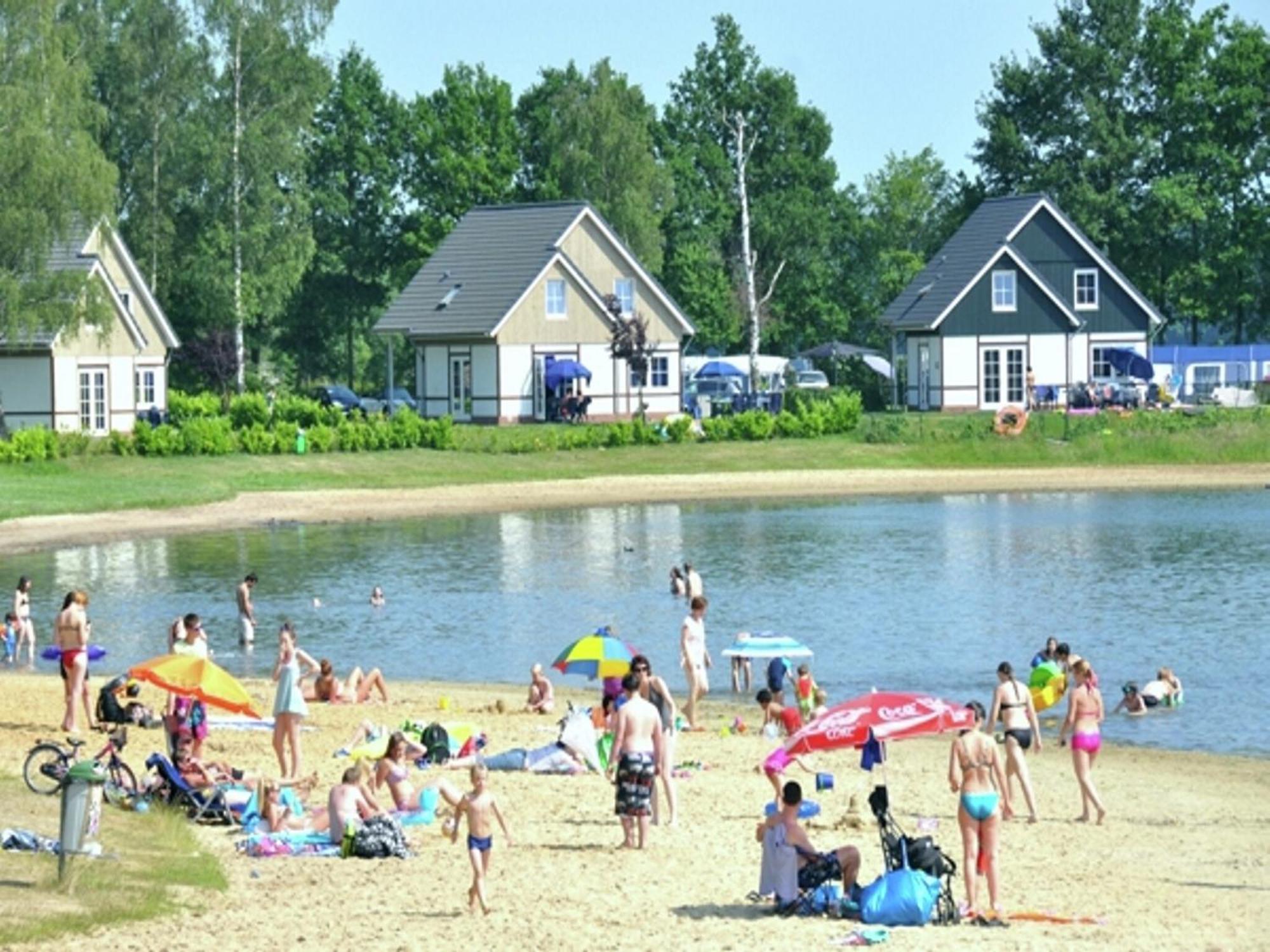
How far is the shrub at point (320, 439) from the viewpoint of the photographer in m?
67.1

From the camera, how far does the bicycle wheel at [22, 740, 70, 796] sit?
881 inches

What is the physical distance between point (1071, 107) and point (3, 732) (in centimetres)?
7418

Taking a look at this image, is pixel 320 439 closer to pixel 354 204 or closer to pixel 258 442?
pixel 258 442

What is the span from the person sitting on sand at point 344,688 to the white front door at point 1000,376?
54.6m

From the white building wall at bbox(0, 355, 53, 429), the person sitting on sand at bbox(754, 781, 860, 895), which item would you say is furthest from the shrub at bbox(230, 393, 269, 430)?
the person sitting on sand at bbox(754, 781, 860, 895)

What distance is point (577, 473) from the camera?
68.4 meters

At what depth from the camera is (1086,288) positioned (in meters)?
86.1

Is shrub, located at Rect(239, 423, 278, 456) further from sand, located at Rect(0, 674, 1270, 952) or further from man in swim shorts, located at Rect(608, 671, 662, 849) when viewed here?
man in swim shorts, located at Rect(608, 671, 662, 849)

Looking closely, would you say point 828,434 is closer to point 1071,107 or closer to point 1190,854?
point 1071,107

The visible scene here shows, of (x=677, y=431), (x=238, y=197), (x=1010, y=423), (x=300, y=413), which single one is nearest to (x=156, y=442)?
(x=300, y=413)

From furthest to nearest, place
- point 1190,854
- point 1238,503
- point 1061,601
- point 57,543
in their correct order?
point 1238,503
point 57,543
point 1061,601
point 1190,854

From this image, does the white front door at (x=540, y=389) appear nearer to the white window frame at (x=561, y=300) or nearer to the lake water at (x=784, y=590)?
the white window frame at (x=561, y=300)

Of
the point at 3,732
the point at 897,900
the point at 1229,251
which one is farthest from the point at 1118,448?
the point at 897,900

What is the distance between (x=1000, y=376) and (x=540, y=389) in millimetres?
17083
